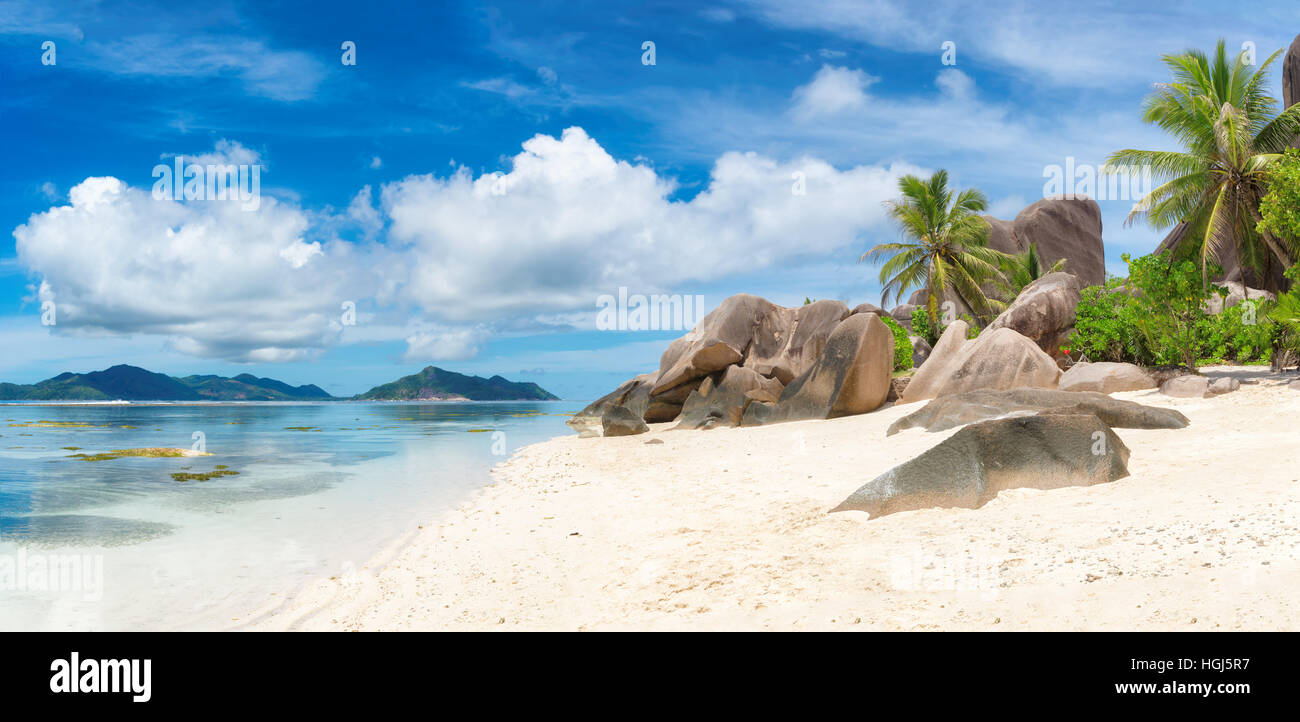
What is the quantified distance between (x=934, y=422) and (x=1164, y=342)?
924 cm

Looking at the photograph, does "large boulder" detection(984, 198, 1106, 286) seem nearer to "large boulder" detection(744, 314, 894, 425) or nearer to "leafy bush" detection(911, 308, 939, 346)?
"leafy bush" detection(911, 308, 939, 346)

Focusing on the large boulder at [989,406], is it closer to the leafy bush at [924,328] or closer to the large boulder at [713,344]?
the large boulder at [713,344]

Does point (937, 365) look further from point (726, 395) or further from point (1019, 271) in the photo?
point (1019, 271)

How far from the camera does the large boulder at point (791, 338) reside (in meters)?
27.8

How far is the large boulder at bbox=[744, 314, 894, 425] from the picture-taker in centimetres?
1862

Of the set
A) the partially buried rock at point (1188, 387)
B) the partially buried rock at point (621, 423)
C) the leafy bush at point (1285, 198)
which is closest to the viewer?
the partially buried rock at point (1188, 387)

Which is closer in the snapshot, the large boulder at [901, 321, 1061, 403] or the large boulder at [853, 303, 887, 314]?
the large boulder at [901, 321, 1061, 403]

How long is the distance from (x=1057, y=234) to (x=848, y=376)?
43958 mm

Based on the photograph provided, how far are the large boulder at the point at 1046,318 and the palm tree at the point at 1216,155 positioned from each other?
4480 millimetres

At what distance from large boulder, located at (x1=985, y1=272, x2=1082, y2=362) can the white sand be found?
14.0 m

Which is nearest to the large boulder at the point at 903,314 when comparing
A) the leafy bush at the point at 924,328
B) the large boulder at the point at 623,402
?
the leafy bush at the point at 924,328

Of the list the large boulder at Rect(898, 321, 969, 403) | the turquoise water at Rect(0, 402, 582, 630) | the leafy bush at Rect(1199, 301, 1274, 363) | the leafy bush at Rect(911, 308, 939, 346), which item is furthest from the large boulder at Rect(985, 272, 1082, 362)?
the turquoise water at Rect(0, 402, 582, 630)
